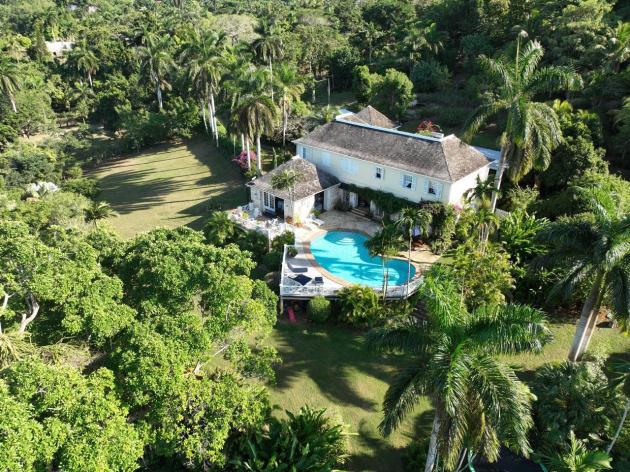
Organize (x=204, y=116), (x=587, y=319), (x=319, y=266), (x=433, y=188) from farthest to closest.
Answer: (x=204, y=116) < (x=433, y=188) < (x=319, y=266) < (x=587, y=319)

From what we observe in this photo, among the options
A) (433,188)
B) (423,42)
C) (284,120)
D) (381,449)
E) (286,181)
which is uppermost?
(423,42)

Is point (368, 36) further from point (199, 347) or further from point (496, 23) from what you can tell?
point (199, 347)

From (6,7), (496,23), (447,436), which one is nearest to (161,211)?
(447,436)

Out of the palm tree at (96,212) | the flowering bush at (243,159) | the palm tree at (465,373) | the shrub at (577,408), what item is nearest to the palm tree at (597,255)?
the shrub at (577,408)

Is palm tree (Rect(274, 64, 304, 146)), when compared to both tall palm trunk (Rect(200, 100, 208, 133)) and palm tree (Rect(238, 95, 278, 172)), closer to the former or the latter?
palm tree (Rect(238, 95, 278, 172))

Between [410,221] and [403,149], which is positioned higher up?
[403,149]

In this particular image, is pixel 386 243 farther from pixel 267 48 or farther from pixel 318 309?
pixel 267 48

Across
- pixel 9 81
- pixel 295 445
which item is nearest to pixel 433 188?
pixel 295 445

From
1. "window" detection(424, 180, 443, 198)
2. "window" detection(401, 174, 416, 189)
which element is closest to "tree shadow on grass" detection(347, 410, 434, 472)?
"window" detection(424, 180, 443, 198)
